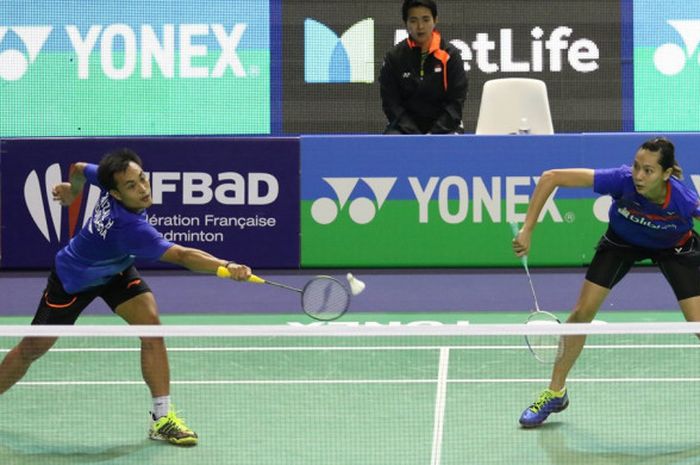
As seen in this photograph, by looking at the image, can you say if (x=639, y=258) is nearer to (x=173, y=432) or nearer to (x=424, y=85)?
(x=173, y=432)

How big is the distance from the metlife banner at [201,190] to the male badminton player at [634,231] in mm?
4283

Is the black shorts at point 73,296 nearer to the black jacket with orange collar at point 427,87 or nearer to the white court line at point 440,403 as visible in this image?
the white court line at point 440,403

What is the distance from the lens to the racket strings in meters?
6.40

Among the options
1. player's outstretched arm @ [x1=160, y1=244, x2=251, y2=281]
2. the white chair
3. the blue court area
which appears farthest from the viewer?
the white chair

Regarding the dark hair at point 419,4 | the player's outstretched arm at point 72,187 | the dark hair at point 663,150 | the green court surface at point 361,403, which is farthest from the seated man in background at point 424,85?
the dark hair at point 663,150

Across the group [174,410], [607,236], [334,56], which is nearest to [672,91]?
[334,56]

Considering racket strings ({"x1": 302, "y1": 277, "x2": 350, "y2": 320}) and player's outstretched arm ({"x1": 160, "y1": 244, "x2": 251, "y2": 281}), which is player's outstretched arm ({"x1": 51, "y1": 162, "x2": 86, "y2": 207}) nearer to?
player's outstretched arm ({"x1": 160, "y1": 244, "x2": 251, "y2": 281})

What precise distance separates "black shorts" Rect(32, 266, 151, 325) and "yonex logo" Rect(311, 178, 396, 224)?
4.04 metres

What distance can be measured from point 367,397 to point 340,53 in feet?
21.5

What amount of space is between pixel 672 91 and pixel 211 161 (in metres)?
5.00

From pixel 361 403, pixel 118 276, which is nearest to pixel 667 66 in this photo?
pixel 361 403

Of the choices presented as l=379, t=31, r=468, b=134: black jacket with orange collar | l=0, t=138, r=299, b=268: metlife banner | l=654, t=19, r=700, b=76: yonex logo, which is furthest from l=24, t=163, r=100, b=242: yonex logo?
l=654, t=19, r=700, b=76: yonex logo

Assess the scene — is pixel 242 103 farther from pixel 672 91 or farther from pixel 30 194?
pixel 672 91

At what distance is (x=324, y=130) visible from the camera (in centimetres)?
1255
